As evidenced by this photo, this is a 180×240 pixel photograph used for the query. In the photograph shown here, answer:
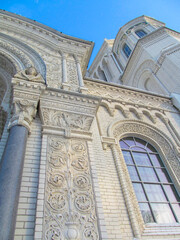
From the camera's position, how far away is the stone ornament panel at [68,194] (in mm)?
3158

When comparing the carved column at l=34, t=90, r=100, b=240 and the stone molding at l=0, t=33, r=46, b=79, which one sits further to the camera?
the stone molding at l=0, t=33, r=46, b=79

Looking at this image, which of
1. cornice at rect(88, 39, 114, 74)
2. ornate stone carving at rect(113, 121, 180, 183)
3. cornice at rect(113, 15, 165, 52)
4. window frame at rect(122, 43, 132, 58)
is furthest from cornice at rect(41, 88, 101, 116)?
cornice at rect(88, 39, 114, 74)

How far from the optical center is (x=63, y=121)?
4984 mm

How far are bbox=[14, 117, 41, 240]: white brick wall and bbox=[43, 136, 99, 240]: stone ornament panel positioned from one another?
0.23 m

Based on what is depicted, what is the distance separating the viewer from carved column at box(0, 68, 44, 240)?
2.88 metres

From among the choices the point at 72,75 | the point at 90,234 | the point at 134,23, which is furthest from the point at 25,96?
the point at 134,23

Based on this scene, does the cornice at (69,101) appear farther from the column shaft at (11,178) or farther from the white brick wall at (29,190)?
the column shaft at (11,178)

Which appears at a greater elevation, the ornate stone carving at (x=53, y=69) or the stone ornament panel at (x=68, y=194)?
the ornate stone carving at (x=53, y=69)

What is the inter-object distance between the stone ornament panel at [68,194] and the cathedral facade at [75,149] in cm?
2

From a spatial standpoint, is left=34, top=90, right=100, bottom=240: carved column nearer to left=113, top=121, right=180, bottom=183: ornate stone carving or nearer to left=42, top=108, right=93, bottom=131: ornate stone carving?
left=42, top=108, right=93, bottom=131: ornate stone carving

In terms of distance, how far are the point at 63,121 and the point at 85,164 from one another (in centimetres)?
136

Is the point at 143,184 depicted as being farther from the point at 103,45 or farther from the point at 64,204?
the point at 103,45

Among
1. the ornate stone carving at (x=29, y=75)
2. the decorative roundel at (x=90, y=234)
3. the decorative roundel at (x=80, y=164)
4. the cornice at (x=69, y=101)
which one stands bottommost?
the decorative roundel at (x=90, y=234)

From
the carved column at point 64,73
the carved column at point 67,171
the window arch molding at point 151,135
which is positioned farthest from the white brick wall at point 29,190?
the window arch molding at point 151,135
